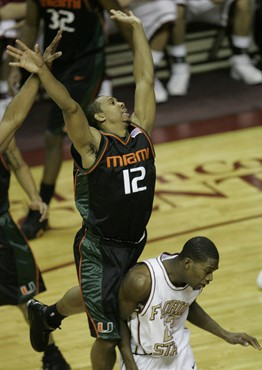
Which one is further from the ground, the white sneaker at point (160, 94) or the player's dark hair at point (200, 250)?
the player's dark hair at point (200, 250)

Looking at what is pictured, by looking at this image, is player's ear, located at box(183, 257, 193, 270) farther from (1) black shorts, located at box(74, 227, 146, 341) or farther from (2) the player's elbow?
(2) the player's elbow

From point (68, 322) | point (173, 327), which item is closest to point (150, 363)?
point (173, 327)

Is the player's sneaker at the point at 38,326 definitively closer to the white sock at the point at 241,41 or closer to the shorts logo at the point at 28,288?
the shorts logo at the point at 28,288

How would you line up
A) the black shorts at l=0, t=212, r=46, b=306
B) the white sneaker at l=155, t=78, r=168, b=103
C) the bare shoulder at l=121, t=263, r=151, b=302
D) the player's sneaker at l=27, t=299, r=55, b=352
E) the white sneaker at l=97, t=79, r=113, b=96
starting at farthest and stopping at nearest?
the white sneaker at l=155, t=78, r=168, b=103 < the white sneaker at l=97, t=79, r=113, b=96 < the black shorts at l=0, t=212, r=46, b=306 < the player's sneaker at l=27, t=299, r=55, b=352 < the bare shoulder at l=121, t=263, r=151, b=302

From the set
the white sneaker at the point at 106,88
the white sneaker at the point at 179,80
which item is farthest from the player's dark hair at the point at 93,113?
the white sneaker at the point at 179,80

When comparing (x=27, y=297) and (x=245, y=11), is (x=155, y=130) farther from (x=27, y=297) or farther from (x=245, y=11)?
(x=27, y=297)

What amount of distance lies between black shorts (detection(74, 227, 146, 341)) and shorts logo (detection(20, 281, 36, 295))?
74 centimetres

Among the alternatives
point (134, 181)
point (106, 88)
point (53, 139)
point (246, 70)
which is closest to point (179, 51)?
point (246, 70)

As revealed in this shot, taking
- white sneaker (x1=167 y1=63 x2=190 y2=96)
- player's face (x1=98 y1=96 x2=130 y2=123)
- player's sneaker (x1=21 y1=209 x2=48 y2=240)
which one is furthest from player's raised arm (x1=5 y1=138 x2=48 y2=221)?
white sneaker (x1=167 y1=63 x2=190 y2=96)

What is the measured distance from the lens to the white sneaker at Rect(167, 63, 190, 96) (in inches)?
442

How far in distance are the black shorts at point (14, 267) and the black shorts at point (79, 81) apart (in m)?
2.32

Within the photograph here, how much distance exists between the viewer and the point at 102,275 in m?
5.19

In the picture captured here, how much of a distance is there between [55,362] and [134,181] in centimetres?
142

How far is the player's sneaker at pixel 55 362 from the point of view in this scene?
5.91 metres
